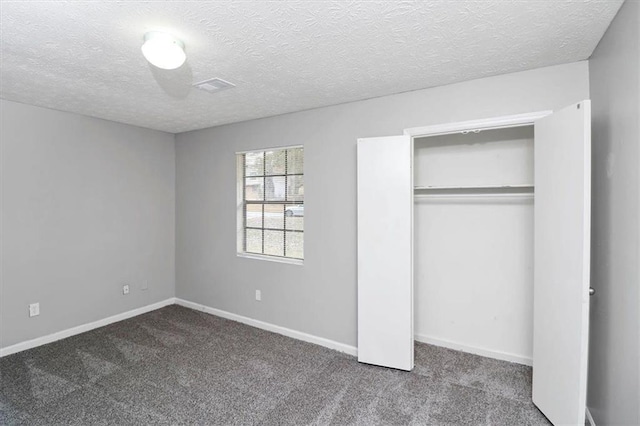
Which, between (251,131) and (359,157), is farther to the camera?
(251,131)

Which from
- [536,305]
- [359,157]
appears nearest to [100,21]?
[359,157]

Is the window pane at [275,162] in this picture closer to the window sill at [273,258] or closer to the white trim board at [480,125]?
the window sill at [273,258]

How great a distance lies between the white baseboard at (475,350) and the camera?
2.91 metres

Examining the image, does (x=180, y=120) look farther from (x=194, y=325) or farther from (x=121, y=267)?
(x=194, y=325)

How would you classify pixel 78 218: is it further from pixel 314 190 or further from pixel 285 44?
pixel 285 44

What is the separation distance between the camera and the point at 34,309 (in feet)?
11.0

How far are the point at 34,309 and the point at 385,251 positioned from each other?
3.38m

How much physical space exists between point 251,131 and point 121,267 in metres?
2.23

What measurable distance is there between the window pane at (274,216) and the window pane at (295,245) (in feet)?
0.58

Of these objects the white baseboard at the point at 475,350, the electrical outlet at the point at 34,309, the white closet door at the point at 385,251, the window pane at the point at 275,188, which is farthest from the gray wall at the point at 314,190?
the electrical outlet at the point at 34,309

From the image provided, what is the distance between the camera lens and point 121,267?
4121mm

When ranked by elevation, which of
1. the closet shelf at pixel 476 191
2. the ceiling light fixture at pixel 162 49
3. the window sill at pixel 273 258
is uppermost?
the ceiling light fixture at pixel 162 49

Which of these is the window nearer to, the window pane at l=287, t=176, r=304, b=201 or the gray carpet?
the window pane at l=287, t=176, r=304, b=201

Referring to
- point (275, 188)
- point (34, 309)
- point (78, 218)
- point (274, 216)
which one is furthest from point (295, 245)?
point (34, 309)
